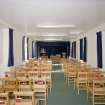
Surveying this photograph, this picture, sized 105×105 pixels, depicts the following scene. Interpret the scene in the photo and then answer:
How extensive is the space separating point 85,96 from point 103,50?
4.09m

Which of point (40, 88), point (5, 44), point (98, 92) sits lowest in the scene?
point (98, 92)

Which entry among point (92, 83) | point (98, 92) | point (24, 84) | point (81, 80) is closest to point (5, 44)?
point (81, 80)

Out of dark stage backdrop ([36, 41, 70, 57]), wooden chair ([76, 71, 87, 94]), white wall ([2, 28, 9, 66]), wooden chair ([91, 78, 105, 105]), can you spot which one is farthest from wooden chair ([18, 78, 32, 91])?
dark stage backdrop ([36, 41, 70, 57])

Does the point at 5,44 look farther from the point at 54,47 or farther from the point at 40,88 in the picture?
the point at 54,47

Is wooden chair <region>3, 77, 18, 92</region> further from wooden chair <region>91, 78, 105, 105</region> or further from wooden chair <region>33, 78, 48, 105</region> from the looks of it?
wooden chair <region>91, 78, 105, 105</region>

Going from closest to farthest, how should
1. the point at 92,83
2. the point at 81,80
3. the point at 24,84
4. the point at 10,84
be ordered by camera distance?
the point at 10,84 < the point at 24,84 < the point at 92,83 < the point at 81,80

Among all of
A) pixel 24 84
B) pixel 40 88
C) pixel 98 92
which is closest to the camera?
pixel 98 92

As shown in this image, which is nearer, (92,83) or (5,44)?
(92,83)

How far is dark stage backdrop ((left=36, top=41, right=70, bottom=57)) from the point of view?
37.8m

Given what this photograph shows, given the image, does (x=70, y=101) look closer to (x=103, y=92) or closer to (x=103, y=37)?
(x=103, y=92)

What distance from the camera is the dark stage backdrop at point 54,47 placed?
124ft

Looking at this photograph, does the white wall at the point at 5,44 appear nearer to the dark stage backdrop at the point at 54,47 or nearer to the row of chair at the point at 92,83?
the row of chair at the point at 92,83

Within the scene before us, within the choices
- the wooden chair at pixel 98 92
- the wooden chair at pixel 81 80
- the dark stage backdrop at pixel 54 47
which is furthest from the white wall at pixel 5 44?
the dark stage backdrop at pixel 54 47

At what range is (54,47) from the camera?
3838 cm
